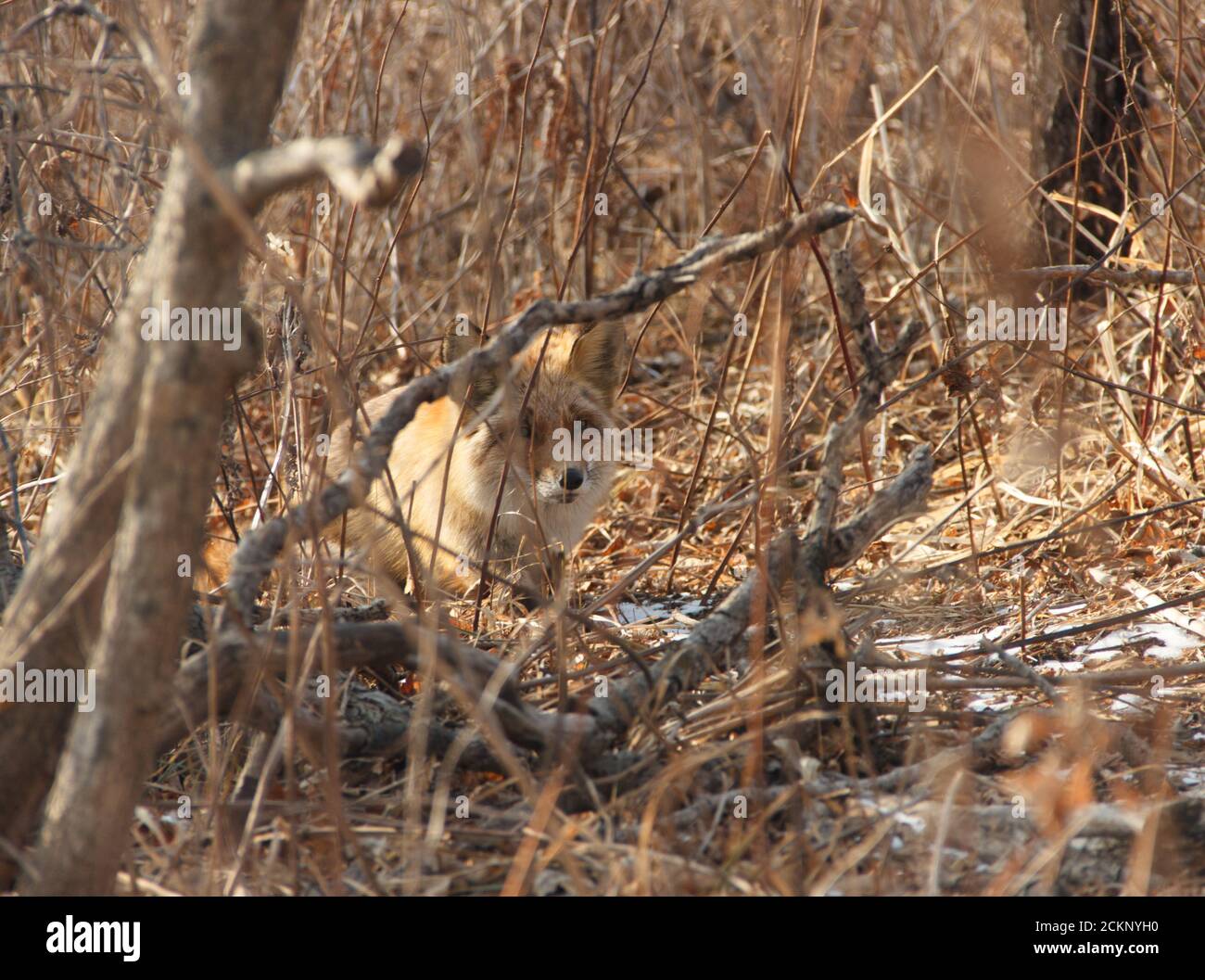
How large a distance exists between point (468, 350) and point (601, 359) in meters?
1.06

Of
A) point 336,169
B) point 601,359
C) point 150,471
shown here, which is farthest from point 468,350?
point 336,169

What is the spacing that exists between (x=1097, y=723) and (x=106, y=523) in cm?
243

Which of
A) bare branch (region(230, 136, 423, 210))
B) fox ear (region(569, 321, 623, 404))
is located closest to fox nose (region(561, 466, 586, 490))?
fox ear (region(569, 321, 623, 404))

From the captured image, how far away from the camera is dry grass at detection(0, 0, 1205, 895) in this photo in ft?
8.21

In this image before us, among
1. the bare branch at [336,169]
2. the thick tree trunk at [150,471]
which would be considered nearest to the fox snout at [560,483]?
the thick tree trunk at [150,471]

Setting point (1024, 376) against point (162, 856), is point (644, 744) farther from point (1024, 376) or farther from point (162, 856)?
point (1024, 376)

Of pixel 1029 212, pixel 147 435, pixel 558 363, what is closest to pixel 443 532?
pixel 558 363

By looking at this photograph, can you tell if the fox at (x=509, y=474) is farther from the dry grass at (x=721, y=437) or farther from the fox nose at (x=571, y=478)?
the dry grass at (x=721, y=437)

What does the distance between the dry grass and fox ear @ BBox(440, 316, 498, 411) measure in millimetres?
260

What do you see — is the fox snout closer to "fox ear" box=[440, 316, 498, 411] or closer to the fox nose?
the fox nose

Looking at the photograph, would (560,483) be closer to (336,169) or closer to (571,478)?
(571,478)

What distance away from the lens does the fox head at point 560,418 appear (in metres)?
5.10

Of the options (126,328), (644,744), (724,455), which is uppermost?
(724,455)
